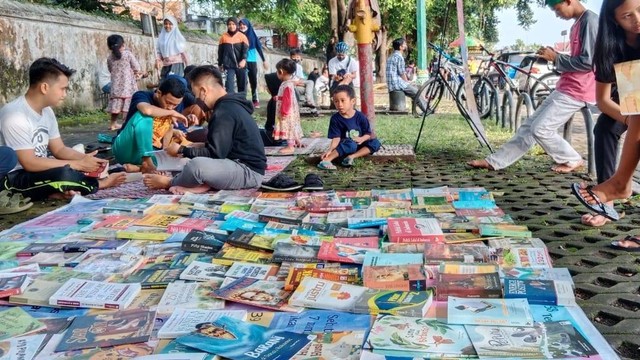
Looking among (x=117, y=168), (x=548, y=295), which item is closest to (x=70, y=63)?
(x=117, y=168)

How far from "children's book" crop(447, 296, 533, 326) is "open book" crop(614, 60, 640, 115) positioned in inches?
39.1

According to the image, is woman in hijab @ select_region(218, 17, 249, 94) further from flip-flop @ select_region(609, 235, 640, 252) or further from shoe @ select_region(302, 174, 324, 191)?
flip-flop @ select_region(609, 235, 640, 252)

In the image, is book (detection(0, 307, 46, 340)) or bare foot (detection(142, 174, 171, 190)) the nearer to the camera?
book (detection(0, 307, 46, 340))

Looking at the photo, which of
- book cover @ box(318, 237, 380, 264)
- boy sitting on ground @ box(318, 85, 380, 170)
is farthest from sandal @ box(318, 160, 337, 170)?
book cover @ box(318, 237, 380, 264)

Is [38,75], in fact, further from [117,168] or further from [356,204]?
[356,204]

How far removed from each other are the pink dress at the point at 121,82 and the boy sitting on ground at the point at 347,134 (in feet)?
11.2

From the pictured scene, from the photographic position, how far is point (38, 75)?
11.5ft

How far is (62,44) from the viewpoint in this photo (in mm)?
8617

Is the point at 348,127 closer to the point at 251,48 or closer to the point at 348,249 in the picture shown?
the point at 348,249

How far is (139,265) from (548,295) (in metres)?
1.53

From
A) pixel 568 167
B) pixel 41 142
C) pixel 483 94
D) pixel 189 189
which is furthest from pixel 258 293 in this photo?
pixel 483 94

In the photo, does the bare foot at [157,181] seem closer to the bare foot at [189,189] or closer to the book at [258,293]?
the bare foot at [189,189]

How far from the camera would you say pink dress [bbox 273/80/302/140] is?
5.67m

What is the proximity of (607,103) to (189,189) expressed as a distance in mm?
2494
